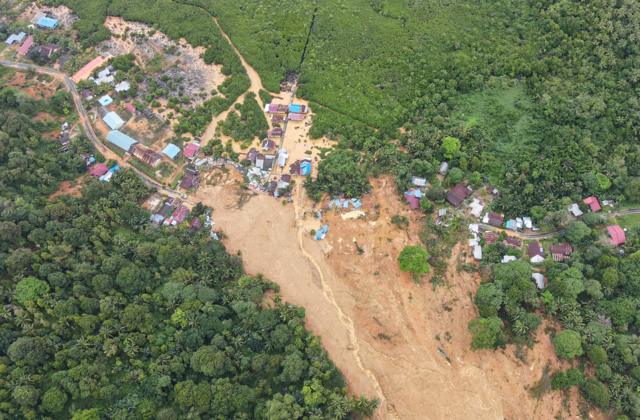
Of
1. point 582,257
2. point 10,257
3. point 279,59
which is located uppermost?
point 279,59

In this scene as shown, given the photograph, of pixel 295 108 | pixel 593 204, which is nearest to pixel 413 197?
pixel 295 108

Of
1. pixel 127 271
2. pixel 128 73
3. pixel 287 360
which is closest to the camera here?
pixel 287 360

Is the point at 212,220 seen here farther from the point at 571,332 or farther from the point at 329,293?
the point at 571,332

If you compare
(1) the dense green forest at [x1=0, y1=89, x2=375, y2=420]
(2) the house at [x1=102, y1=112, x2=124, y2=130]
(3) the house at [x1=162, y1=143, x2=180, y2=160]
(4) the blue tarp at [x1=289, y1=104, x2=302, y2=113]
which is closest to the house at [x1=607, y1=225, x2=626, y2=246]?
(1) the dense green forest at [x1=0, y1=89, x2=375, y2=420]

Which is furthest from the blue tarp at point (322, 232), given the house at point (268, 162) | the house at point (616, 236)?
the house at point (616, 236)

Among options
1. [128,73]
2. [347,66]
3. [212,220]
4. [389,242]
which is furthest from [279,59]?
[389,242]

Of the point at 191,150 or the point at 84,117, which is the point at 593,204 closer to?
the point at 191,150

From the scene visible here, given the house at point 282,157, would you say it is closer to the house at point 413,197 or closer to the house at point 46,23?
the house at point 413,197
